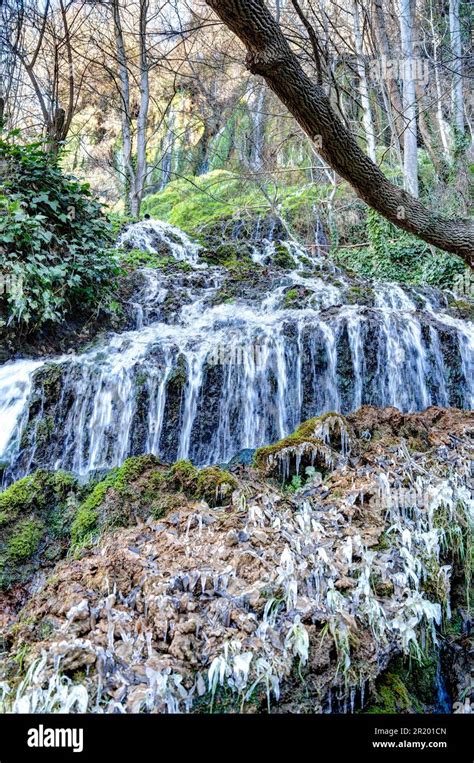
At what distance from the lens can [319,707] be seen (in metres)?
1.87

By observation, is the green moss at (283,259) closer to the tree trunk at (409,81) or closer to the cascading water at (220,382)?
the tree trunk at (409,81)

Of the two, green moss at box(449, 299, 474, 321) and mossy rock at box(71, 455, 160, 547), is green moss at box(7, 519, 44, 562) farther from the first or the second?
green moss at box(449, 299, 474, 321)

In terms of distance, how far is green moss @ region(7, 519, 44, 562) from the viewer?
3518 mm

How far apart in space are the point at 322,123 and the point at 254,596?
341 cm

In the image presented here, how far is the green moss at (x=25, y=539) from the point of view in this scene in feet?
11.5

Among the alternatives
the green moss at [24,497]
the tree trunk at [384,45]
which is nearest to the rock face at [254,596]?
the green moss at [24,497]

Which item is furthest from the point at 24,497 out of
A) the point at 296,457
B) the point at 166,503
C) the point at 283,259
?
the point at 283,259

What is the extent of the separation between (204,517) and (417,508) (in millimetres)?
1333

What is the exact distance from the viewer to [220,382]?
607 cm

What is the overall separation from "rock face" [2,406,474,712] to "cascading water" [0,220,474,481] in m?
2.17

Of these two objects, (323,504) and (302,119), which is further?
(302,119)
